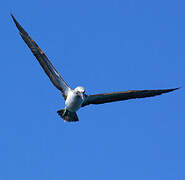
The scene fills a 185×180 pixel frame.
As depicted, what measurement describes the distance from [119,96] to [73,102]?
2457mm

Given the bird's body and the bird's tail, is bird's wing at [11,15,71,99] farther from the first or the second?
the bird's tail

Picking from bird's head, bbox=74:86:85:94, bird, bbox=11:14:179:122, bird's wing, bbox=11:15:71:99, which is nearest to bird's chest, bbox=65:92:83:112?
bird, bbox=11:14:179:122

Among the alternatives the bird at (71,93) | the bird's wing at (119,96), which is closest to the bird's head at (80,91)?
the bird at (71,93)

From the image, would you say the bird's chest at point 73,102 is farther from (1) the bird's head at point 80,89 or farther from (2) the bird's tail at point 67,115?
(2) the bird's tail at point 67,115

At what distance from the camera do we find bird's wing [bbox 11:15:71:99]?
232 ft

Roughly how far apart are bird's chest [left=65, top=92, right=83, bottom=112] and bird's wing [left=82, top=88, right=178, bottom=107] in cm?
72

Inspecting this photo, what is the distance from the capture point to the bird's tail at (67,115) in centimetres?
7169

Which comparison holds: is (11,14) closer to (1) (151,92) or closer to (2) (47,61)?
(2) (47,61)

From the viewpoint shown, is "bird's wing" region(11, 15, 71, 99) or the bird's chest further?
"bird's wing" region(11, 15, 71, 99)

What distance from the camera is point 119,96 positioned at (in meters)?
71.5

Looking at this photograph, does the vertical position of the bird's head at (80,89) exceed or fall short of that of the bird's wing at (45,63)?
it falls short

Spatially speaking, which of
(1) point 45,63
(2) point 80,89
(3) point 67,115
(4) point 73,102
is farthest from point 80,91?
(1) point 45,63

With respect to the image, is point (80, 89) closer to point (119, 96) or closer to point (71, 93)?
point (71, 93)

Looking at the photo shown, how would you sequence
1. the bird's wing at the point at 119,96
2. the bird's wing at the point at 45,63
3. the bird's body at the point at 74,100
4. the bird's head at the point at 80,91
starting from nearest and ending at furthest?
the bird's head at the point at 80,91 → the bird's body at the point at 74,100 → the bird's wing at the point at 45,63 → the bird's wing at the point at 119,96
